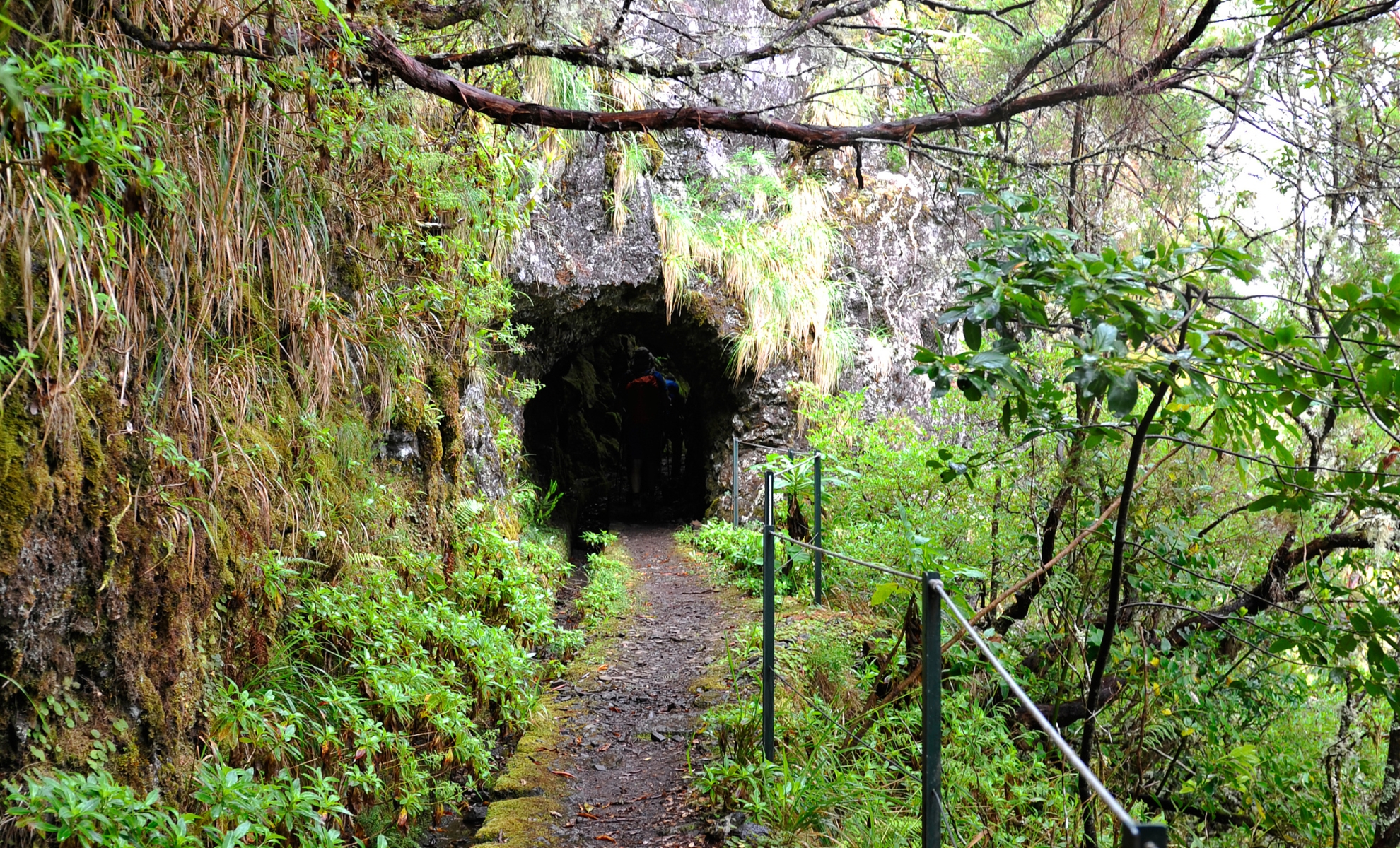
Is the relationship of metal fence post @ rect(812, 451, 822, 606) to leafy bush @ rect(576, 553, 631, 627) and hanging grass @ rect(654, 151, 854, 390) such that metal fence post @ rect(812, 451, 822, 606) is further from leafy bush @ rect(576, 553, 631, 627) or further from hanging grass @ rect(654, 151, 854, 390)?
hanging grass @ rect(654, 151, 854, 390)

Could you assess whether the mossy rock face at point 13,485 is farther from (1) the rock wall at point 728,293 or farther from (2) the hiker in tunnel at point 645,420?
(2) the hiker in tunnel at point 645,420

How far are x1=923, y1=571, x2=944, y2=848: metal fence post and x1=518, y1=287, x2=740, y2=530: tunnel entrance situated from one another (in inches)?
296

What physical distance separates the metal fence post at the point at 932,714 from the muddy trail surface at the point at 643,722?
1558 millimetres

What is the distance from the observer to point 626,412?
12.6 metres

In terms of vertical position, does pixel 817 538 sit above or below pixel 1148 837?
below

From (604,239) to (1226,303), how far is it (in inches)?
235

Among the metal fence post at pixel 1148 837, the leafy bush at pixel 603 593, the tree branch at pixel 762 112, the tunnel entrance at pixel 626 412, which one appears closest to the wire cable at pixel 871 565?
the metal fence post at pixel 1148 837

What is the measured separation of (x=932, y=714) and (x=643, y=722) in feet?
9.66

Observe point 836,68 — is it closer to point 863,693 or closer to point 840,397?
point 840,397

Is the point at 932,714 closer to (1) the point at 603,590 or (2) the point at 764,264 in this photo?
(1) the point at 603,590

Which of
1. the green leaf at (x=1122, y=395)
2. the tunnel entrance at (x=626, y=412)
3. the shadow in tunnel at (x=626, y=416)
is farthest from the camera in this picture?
the shadow in tunnel at (x=626, y=416)

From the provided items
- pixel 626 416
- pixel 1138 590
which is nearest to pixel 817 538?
pixel 1138 590

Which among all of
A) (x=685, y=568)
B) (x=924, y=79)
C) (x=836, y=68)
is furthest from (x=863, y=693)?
(x=836, y=68)

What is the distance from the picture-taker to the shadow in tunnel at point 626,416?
10.3 metres
